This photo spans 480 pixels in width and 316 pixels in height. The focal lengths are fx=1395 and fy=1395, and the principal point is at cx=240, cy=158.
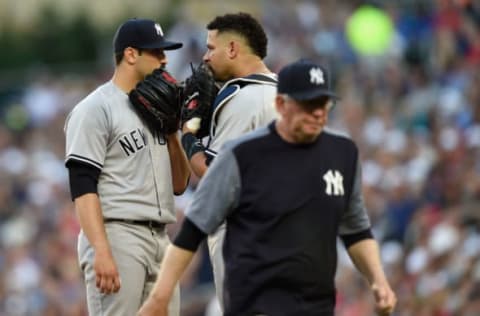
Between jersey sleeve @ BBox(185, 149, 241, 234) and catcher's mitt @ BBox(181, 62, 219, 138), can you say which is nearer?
jersey sleeve @ BBox(185, 149, 241, 234)

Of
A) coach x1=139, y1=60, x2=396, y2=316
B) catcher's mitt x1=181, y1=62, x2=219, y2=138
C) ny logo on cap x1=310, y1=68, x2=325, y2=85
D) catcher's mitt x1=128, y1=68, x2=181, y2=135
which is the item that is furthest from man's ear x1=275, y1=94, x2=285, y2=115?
catcher's mitt x1=128, y1=68, x2=181, y2=135

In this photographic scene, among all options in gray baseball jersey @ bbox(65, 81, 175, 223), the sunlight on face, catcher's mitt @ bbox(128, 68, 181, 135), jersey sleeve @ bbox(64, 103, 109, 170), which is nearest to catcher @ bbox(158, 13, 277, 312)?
catcher's mitt @ bbox(128, 68, 181, 135)

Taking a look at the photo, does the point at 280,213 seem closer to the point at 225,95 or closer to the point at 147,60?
the point at 225,95

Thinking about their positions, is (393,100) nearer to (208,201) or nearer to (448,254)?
(448,254)

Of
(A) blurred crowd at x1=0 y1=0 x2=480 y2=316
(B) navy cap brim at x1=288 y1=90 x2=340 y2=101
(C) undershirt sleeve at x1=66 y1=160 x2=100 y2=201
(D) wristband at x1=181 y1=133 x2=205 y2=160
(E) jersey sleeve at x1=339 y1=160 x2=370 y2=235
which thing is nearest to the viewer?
(B) navy cap brim at x1=288 y1=90 x2=340 y2=101

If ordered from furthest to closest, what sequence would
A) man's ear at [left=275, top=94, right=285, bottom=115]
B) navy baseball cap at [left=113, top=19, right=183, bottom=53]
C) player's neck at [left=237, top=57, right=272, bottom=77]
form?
1. navy baseball cap at [left=113, top=19, right=183, bottom=53]
2. player's neck at [left=237, top=57, right=272, bottom=77]
3. man's ear at [left=275, top=94, right=285, bottom=115]

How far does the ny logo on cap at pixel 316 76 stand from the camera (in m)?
6.64

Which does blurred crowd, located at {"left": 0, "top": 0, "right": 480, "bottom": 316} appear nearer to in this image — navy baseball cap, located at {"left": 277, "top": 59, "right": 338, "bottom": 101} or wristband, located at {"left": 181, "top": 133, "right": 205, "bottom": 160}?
wristband, located at {"left": 181, "top": 133, "right": 205, "bottom": 160}

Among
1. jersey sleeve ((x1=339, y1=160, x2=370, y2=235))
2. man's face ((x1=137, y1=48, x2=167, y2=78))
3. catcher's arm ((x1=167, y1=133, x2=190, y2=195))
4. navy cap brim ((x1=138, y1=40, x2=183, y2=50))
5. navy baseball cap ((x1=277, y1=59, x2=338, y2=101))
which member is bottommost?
catcher's arm ((x1=167, y1=133, x2=190, y2=195))

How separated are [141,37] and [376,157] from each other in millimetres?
6698

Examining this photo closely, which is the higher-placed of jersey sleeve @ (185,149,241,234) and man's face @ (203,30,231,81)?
man's face @ (203,30,231,81)

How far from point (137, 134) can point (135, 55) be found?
471 mm

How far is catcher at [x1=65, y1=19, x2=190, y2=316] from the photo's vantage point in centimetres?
789

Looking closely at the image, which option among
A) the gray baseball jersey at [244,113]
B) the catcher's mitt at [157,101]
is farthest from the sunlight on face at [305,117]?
the catcher's mitt at [157,101]
